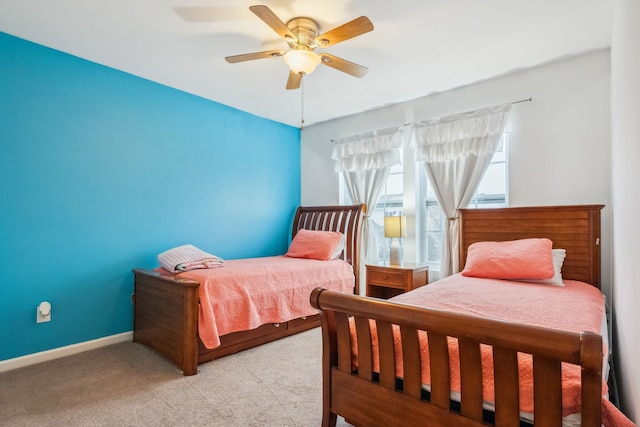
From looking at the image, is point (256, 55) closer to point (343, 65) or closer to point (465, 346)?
point (343, 65)

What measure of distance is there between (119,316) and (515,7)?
155 inches

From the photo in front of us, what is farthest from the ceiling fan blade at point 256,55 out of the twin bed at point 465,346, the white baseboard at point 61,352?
the white baseboard at point 61,352

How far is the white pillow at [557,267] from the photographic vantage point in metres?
2.36

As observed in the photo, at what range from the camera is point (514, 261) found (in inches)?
97.0

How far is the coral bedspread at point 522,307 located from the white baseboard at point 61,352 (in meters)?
2.52

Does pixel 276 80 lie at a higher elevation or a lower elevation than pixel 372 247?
higher

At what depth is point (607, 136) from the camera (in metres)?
2.62

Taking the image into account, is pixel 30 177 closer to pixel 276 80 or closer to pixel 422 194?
pixel 276 80

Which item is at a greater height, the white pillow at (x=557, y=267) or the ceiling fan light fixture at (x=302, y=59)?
the ceiling fan light fixture at (x=302, y=59)

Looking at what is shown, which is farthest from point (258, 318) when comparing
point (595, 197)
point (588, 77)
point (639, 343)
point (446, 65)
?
point (588, 77)

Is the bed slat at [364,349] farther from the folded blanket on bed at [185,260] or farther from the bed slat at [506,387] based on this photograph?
the folded blanket on bed at [185,260]

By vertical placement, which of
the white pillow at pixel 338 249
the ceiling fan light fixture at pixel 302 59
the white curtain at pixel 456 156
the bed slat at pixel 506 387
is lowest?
the bed slat at pixel 506 387

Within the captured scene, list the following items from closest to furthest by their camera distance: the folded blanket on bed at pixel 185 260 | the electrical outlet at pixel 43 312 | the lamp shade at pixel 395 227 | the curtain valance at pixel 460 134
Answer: the electrical outlet at pixel 43 312
the folded blanket on bed at pixel 185 260
the curtain valance at pixel 460 134
the lamp shade at pixel 395 227

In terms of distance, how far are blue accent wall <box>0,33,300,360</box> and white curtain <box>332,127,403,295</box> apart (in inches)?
55.2
